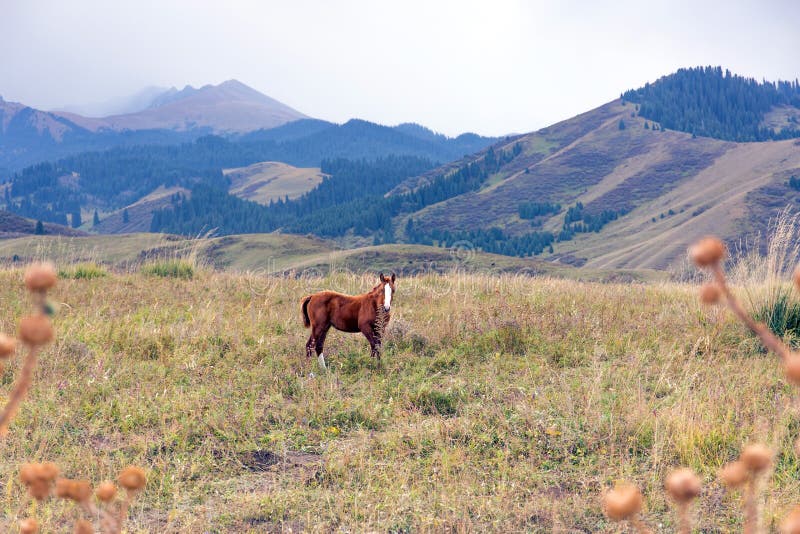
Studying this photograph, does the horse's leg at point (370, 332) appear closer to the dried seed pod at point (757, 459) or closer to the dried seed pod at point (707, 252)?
the dried seed pod at point (757, 459)

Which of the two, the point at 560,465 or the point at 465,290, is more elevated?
the point at 465,290

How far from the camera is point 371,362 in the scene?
9.09 metres

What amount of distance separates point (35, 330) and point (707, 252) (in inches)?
33.1

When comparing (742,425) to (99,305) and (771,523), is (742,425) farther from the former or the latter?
(99,305)

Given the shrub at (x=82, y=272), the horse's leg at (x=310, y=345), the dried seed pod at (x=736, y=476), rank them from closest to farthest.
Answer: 1. the dried seed pod at (x=736, y=476)
2. the horse's leg at (x=310, y=345)
3. the shrub at (x=82, y=272)

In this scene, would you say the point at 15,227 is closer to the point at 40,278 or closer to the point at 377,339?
the point at 377,339

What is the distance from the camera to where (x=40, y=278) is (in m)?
0.77

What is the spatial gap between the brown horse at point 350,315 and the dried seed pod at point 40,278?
807cm

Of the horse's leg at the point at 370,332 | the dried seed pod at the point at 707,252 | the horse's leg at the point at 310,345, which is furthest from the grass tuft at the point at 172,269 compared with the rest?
the dried seed pod at the point at 707,252

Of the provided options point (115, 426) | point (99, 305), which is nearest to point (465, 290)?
point (99, 305)

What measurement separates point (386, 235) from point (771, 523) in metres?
188

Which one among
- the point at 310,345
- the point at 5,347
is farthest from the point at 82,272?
the point at 5,347

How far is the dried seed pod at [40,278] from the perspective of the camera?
756 millimetres

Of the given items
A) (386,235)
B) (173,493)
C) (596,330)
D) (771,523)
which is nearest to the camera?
(771,523)
